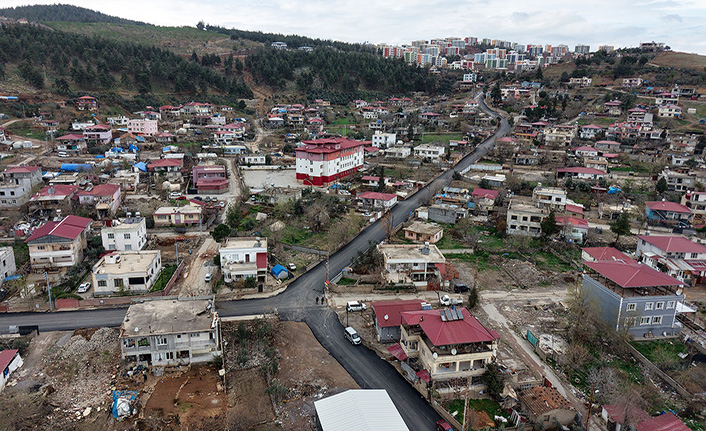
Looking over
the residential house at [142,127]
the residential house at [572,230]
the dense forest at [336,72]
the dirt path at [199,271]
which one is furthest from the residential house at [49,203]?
the dense forest at [336,72]

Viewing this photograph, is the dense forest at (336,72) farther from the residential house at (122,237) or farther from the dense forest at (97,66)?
the residential house at (122,237)

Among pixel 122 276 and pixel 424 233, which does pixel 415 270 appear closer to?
pixel 424 233

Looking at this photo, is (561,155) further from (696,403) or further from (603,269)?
(696,403)

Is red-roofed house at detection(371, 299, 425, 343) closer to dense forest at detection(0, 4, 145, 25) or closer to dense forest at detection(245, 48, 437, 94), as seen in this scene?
dense forest at detection(245, 48, 437, 94)

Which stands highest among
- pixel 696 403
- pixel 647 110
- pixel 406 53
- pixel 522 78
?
pixel 406 53

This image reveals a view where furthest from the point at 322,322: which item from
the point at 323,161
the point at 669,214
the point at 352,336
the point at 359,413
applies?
the point at 669,214

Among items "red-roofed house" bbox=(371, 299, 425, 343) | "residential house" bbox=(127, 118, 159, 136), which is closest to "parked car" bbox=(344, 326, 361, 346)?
"red-roofed house" bbox=(371, 299, 425, 343)

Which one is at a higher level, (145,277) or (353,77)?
(353,77)

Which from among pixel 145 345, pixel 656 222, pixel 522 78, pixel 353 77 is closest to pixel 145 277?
pixel 145 345
